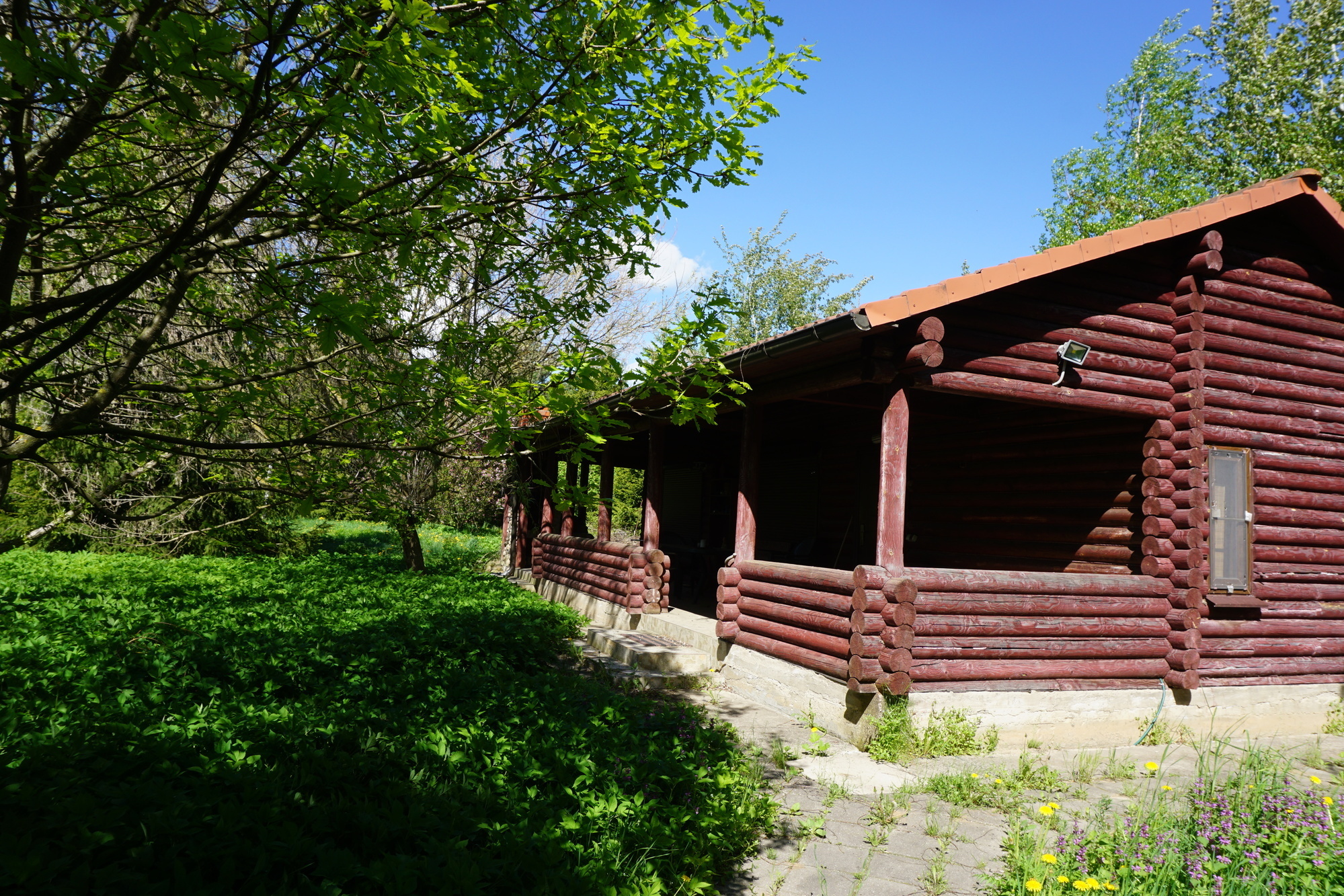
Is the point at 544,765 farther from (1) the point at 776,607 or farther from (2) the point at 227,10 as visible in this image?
(1) the point at 776,607

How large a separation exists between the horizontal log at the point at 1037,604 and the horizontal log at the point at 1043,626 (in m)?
0.05

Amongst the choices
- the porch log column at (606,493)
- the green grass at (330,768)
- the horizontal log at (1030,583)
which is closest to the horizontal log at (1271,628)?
the horizontal log at (1030,583)

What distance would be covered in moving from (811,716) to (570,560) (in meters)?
7.07

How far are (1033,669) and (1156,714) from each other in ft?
5.21

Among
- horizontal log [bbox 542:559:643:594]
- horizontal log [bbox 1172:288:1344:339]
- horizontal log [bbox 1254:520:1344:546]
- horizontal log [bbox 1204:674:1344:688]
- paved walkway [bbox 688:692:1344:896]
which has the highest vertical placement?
horizontal log [bbox 1172:288:1344:339]

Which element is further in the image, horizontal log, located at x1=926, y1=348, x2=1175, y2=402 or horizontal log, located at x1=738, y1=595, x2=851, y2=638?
horizontal log, located at x1=926, y1=348, x2=1175, y2=402

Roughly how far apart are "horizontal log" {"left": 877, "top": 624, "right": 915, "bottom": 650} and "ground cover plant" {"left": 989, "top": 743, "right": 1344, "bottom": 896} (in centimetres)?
143

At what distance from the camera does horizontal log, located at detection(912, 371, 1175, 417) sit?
22.0 ft

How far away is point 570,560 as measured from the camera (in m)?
13.2

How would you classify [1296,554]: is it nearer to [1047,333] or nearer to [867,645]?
[1047,333]

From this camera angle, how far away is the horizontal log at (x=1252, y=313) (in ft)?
26.0

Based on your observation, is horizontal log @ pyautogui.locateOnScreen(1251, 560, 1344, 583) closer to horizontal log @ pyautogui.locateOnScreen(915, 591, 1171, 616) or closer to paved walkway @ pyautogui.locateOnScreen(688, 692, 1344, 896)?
horizontal log @ pyautogui.locateOnScreen(915, 591, 1171, 616)

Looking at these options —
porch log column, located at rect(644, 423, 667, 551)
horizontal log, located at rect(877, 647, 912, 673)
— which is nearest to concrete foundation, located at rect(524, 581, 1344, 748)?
horizontal log, located at rect(877, 647, 912, 673)

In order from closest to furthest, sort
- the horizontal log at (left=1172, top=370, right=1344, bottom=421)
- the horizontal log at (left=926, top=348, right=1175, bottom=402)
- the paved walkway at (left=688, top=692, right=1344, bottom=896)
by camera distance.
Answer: the paved walkway at (left=688, top=692, right=1344, bottom=896), the horizontal log at (left=926, top=348, right=1175, bottom=402), the horizontal log at (left=1172, top=370, right=1344, bottom=421)
